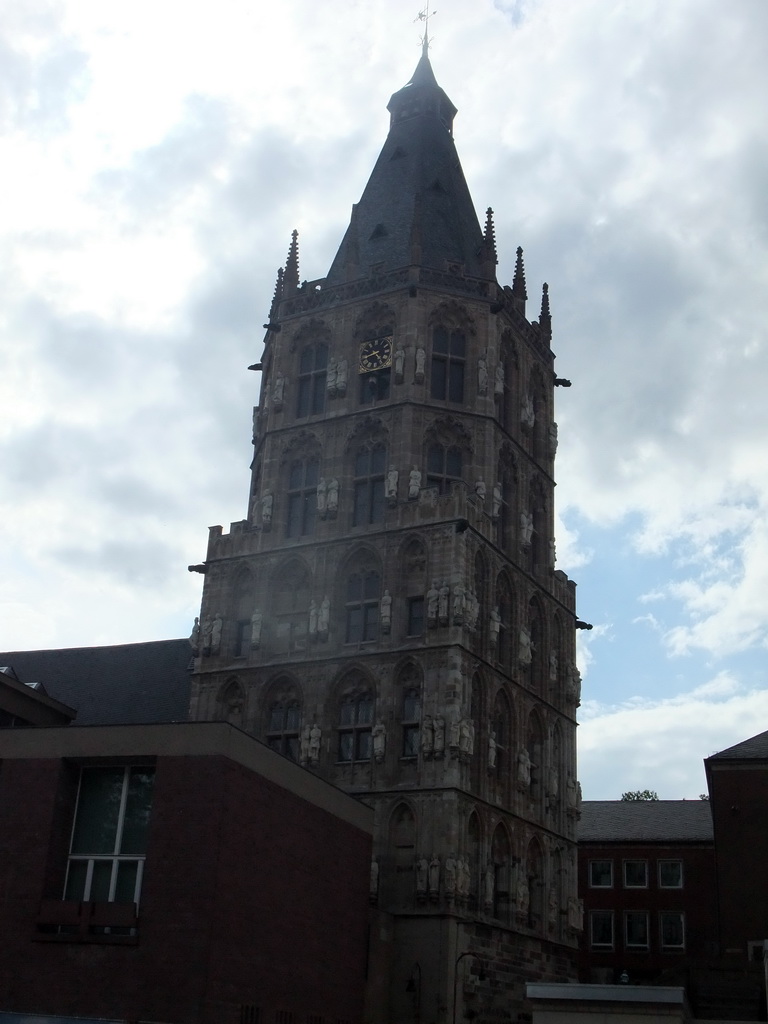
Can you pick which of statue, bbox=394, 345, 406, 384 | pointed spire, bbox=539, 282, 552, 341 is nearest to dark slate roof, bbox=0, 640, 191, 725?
statue, bbox=394, 345, 406, 384

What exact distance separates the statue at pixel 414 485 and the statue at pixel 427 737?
846 cm

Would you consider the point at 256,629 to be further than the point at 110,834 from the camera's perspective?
Yes

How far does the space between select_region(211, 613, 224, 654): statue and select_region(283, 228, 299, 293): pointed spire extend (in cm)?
1475

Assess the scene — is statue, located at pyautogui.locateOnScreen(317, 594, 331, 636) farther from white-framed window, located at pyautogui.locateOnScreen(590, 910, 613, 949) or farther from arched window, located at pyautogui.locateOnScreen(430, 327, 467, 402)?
white-framed window, located at pyautogui.locateOnScreen(590, 910, 613, 949)

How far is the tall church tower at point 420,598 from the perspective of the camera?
42.7 metres

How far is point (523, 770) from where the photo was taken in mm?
47562

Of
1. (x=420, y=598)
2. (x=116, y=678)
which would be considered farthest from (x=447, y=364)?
(x=116, y=678)

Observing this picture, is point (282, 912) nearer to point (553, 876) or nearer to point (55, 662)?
point (553, 876)

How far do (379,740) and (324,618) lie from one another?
5177mm

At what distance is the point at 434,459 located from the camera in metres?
49.9

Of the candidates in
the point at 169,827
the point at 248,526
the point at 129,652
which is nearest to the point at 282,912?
the point at 169,827

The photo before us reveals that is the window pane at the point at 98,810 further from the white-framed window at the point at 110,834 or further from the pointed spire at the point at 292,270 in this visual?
the pointed spire at the point at 292,270

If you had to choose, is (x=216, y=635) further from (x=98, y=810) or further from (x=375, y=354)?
(x=98, y=810)

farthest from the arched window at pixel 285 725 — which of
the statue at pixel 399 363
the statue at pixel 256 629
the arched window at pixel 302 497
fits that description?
the statue at pixel 399 363
